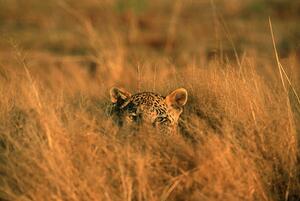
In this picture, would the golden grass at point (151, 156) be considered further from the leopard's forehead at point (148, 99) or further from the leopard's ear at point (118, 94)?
the leopard's ear at point (118, 94)

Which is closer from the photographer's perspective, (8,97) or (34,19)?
(8,97)

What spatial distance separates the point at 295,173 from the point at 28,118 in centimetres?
221

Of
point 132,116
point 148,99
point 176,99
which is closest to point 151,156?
point 132,116

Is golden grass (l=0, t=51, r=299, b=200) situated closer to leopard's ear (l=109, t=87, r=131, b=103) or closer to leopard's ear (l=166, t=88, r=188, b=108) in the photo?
leopard's ear (l=166, t=88, r=188, b=108)

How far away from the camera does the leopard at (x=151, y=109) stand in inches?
256

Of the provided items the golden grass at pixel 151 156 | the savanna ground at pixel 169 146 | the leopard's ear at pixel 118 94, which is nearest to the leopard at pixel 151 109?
the leopard's ear at pixel 118 94

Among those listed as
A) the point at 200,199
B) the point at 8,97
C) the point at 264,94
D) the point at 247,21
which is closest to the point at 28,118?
the point at 8,97

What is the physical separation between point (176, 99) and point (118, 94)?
22.2 inches

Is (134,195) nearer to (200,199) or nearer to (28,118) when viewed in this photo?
(200,199)

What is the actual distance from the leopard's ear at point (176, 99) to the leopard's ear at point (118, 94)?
428mm

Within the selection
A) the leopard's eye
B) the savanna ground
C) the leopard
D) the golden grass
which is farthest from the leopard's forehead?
the golden grass

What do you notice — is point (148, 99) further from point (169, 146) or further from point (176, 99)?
point (169, 146)

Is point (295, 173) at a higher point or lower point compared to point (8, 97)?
lower

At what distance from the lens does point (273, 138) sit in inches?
223
